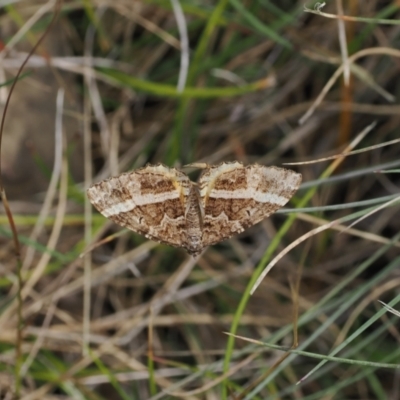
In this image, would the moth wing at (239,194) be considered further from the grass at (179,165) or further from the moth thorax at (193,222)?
the grass at (179,165)

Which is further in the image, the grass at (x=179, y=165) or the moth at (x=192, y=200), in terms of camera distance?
the grass at (x=179, y=165)

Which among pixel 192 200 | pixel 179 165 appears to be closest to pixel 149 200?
pixel 192 200

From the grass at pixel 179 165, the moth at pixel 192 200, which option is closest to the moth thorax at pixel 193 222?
the moth at pixel 192 200

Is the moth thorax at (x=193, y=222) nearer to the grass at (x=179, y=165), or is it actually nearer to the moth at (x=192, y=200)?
the moth at (x=192, y=200)

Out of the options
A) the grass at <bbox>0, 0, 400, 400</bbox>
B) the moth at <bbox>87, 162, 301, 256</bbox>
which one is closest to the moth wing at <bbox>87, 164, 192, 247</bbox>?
the moth at <bbox>87, 162, 301, 256</bbox>

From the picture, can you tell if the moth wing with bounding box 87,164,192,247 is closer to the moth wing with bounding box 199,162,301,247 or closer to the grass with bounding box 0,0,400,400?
the moth wing with bounding box 199,162,301,247

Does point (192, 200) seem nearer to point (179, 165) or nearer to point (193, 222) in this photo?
point (193, 222)

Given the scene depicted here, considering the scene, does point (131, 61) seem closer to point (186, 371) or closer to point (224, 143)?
point (224, 143)
